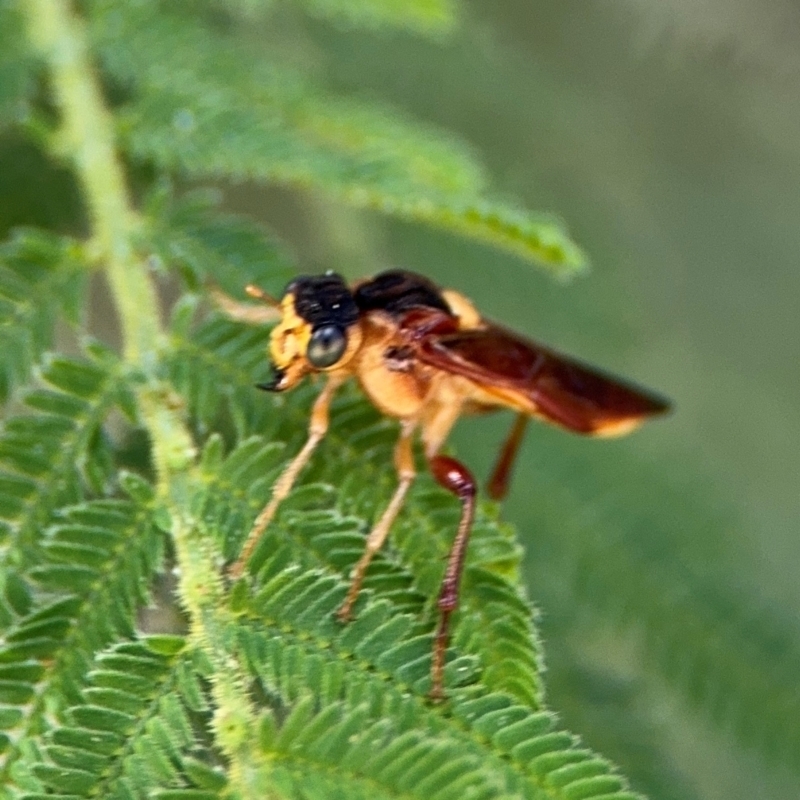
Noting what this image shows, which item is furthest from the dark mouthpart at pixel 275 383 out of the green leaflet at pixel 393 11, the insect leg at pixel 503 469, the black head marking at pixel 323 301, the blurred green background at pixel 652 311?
the green leaflet at pixel 393 11

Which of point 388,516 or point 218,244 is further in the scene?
point 218,244

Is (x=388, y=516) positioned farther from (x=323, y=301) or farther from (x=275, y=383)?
Answer: (x=323, y=301)

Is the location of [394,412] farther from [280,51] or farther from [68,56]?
[280,51]

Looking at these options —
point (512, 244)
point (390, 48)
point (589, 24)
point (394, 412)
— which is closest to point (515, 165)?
point (390, 48)

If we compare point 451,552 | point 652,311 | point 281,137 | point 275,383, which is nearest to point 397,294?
point 275,383

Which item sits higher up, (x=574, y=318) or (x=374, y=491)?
(x=574, y=318)

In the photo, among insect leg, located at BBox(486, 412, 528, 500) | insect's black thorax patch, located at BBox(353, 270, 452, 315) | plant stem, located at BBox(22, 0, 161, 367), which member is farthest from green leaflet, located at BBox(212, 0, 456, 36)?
insect leg, located at BBox(486, 412, 528, 500)
